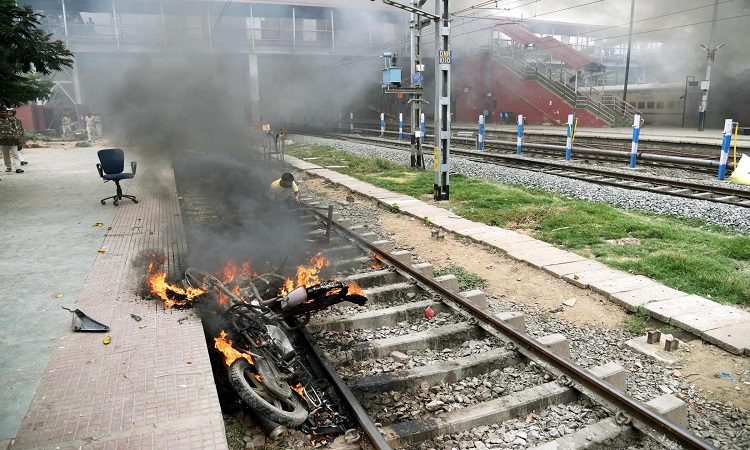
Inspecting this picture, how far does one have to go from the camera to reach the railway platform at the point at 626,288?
5.05m

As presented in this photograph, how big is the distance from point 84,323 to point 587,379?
169 inches

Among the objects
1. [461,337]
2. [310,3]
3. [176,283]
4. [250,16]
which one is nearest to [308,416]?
[461,337]

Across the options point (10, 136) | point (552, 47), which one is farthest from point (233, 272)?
point (552, 47)

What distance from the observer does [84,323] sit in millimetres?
4805

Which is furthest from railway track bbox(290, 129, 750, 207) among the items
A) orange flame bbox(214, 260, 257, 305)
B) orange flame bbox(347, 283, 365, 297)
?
orange flame bbox(214, 260, 257, 305)

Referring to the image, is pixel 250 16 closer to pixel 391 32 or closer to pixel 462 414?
pixel 391 32

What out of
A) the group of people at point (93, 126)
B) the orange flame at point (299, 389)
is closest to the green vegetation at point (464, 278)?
the orange flame at point (299, 389)

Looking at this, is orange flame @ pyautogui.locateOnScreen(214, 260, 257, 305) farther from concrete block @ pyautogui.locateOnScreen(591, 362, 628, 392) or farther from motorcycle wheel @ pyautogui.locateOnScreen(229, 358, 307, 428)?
concrete block @ pyautogui.locateOnScreen(591, 362, 628, 392)

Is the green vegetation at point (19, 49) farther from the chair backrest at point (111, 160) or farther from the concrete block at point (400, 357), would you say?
the concrete block at point (400, 357)

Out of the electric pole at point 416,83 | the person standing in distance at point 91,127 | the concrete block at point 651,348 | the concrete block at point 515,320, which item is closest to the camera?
the concrete block at point 651,348

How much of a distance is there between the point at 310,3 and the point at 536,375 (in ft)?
110

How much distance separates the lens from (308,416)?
150 inches

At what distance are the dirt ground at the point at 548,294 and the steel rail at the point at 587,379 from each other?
0.79 m

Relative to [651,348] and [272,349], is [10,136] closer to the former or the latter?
[272,349]
